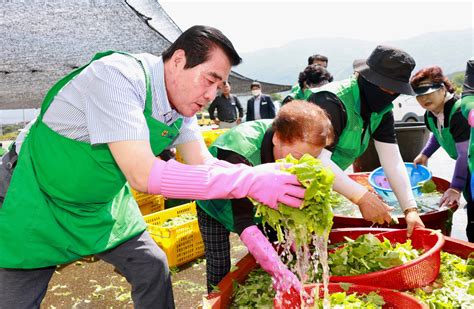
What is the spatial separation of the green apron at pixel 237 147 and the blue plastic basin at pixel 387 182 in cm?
135

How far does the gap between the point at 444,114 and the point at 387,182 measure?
787 millimetres

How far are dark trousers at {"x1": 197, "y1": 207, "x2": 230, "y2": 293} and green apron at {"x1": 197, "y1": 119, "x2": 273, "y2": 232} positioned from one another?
0.32 ft

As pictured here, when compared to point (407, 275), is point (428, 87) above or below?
above

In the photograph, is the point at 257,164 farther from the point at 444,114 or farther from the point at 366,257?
the point at 444,114

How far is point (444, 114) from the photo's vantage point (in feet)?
11.6

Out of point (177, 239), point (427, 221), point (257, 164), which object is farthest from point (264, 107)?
point (257, 164)

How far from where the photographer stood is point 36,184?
1.80 m

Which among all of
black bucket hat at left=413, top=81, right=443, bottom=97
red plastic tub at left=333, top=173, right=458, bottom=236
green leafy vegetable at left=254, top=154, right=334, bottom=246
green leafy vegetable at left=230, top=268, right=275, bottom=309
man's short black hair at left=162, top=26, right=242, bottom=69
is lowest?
red plastic tub at left=333, top=173, right=458, bottom=236

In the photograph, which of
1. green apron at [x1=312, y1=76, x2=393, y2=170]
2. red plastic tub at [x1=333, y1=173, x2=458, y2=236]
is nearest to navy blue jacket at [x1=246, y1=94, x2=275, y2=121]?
green apron at [x1=312, y1=76, x2=393, y2=170]

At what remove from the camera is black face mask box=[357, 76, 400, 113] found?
8.57 feet

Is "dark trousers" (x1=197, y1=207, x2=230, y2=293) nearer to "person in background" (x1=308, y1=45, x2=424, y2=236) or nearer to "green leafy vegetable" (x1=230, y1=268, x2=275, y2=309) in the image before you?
"green leafy vegetable" (x1=230, y1=268, x2=275, y2=309)

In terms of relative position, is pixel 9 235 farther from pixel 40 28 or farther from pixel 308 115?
pixel 40 28

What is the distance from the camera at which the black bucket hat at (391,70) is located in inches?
98.7

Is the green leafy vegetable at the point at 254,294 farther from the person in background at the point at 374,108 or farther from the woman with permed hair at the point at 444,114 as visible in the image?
the woman with permed hair at the point at 444,114
